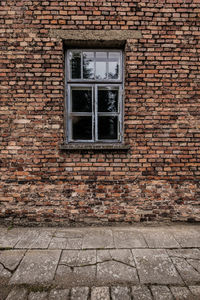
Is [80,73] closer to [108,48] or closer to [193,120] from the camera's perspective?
[108,48]

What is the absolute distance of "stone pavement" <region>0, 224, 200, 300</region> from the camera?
6.35 feet

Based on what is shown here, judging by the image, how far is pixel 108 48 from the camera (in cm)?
343

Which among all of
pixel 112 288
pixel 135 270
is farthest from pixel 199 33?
pixel 112 288

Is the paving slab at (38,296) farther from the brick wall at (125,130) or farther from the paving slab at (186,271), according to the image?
the paving slab at (186,271)

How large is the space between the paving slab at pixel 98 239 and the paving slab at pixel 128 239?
0.34ft

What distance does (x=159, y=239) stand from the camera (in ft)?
9.47

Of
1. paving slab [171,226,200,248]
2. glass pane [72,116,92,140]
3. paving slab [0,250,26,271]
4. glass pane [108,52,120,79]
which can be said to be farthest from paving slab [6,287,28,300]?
glass pane [108,52,120,79]

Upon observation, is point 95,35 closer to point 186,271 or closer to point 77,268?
point 77,268

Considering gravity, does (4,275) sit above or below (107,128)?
below

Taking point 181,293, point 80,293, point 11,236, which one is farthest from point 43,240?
point 181,293

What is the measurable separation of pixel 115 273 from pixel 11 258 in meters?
1.49

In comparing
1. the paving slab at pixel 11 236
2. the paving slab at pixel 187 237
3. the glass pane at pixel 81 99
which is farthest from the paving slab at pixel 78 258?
the glass pane at pixel 81 99

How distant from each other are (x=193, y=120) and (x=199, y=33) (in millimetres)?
1639

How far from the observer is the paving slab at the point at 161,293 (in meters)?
1.87
